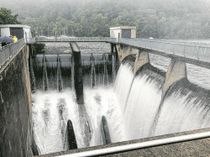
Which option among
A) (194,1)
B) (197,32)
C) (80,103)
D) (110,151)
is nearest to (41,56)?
(80,103)

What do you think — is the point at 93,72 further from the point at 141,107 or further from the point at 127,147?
the point at 127,147

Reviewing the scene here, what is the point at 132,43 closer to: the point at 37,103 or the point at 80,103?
the point at 80,103

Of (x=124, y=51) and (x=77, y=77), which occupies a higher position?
(x=124, y=51)

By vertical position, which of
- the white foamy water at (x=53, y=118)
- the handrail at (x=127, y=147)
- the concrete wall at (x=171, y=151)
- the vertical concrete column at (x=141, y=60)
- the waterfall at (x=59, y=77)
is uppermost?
the handrail at (x=127, y=147)

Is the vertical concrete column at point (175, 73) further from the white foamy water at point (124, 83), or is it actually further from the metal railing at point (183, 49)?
the white foamy water at point (124, 83)

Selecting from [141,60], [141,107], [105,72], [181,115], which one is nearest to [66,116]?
[141,107]

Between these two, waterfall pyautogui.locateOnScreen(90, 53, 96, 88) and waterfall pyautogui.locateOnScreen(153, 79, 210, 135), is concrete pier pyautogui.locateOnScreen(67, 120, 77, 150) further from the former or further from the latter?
waterfall pyautogui.locateOnScreen(90, 53, 96, 88)

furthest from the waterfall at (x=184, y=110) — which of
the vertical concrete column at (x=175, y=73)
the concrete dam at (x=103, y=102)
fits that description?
the vertical concrete column at (x=175, y=73)

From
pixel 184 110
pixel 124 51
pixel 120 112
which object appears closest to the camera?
pixel 184 110
